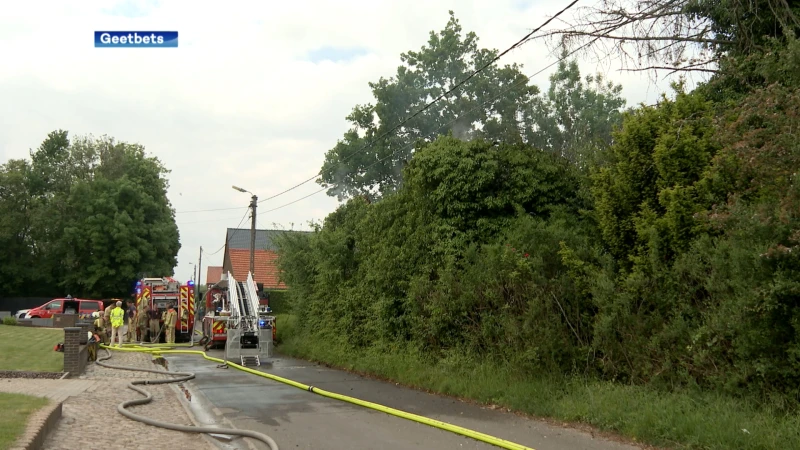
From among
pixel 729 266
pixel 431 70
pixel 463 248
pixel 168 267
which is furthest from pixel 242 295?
pixel 168 267

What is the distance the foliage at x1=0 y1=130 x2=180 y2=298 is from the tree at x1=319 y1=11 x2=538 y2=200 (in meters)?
22.0

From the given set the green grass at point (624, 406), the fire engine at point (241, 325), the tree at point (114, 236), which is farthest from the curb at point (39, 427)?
the tree at point (114, 236)

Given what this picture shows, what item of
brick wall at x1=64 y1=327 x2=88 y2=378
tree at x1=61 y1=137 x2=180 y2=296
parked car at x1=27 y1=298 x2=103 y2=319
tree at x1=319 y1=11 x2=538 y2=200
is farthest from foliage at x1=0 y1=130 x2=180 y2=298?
brick wall at x1=64 y1=327 x2=88 y2=378

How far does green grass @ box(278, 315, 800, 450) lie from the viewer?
6879mm

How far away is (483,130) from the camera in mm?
35688

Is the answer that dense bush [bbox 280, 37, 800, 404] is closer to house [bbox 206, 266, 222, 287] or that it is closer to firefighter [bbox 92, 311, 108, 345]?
firefighter [bbox 92, 311, 108, 345]

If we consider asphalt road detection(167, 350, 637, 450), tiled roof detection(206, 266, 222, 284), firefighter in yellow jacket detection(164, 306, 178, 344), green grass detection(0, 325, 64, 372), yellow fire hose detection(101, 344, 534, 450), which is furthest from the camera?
tiled roof detection(206, 266, 222, 284)

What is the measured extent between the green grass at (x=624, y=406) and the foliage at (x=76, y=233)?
43.9 m

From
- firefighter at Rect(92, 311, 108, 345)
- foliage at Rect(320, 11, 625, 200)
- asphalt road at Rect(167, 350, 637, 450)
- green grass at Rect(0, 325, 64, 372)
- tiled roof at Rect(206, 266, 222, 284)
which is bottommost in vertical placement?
asphalt road at Rect(167, 350, 637, 450)

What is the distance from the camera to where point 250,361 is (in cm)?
1861

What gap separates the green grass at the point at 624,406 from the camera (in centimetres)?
688

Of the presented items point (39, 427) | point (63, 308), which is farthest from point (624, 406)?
point (63, 308)

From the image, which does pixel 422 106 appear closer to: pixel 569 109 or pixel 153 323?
pixel 569 109

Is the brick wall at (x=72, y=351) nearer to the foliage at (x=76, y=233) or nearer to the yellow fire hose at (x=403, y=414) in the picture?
the yellow fire hose at (x=403, y=414)
